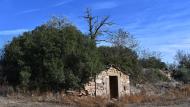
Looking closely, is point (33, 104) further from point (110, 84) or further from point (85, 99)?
point (110, 84)

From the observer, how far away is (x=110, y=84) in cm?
4206

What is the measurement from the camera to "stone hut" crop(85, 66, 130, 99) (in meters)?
38.7

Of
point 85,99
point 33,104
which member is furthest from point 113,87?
point 33,104

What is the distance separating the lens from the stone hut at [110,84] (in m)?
38.7

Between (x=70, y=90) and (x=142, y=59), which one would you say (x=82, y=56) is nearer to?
(x=70, y=90)

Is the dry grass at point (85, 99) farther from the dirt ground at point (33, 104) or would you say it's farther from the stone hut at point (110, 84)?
the stone hut at point (110, 84)

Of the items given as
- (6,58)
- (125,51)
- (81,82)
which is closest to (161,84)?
(125,51)

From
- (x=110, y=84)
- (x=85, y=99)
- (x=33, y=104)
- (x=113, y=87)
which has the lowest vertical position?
(x=33, y=104)

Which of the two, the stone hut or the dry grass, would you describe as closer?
the dry grass

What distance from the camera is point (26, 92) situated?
35.2 meters

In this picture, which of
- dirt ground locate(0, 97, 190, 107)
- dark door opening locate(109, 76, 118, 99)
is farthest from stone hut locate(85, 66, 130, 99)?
dirt ground locate(0, 97, 190, 107)

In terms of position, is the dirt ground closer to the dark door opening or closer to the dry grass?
the dry grass

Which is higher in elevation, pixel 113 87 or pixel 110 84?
pixel 110 84

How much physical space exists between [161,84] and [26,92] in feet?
69.8
